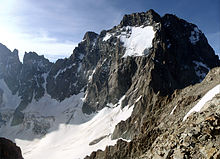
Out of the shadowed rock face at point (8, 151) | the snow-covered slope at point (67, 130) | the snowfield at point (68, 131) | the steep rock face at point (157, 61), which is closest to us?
the shadowed rock face at point (8, 151)

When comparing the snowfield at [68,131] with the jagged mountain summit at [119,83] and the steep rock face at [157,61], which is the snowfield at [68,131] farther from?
the steep rock face at [157,61]

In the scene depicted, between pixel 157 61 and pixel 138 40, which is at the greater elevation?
pixel 138 40

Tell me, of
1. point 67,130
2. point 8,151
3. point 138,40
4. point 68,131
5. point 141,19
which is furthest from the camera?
point 141,19

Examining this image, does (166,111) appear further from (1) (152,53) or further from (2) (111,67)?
(2) (111,67)

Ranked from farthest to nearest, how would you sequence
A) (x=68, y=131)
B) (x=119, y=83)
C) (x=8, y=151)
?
(x=68, y=131) < (x=119, y=83) < (x=8, y=151)

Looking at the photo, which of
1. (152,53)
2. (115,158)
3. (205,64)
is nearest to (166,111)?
(115,158)

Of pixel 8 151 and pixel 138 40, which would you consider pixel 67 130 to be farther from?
pixel 8 151

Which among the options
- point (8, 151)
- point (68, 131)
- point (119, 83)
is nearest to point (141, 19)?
point (119, 83)

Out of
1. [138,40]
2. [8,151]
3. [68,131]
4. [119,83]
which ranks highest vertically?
[138,40]

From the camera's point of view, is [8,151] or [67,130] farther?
[67,130]

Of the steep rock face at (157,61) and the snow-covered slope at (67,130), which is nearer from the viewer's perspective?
the snow-covered slope at (67,130)

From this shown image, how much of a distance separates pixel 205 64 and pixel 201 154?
501ft

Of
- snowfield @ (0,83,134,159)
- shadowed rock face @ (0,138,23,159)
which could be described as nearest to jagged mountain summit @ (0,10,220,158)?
snowfield @ (0,83,134,159)

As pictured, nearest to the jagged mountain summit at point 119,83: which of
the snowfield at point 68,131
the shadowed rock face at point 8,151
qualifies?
the snowfield at point 68,131
